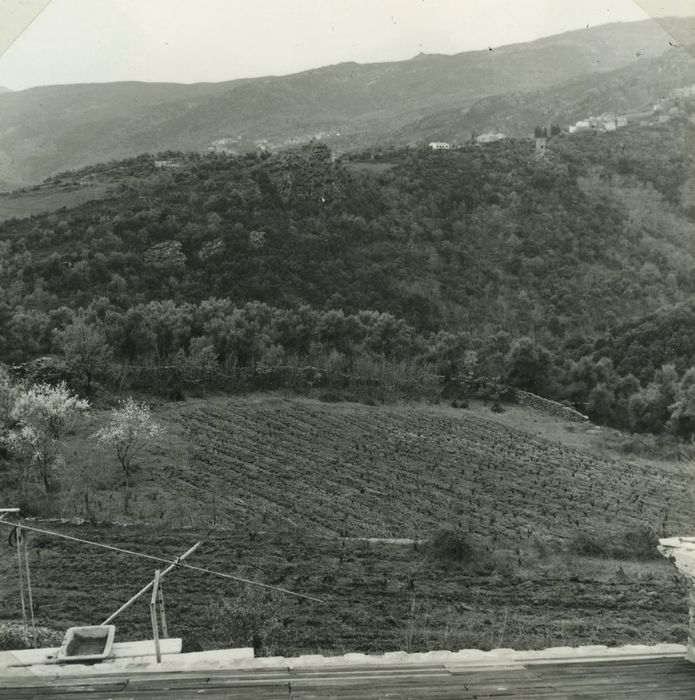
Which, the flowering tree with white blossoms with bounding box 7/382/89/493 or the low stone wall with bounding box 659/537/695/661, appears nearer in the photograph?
the low stone wall with bounding box 659/537/695/661

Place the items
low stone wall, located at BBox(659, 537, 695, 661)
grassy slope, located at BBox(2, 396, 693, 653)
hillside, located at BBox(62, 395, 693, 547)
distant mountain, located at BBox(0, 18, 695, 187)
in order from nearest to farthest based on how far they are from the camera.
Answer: low stone wall, located at BBox(659, 537, 695, 661), grassy slope, located at BBox(2, 396, 693, 653), hillside, located at BBox(62, 395, 693, 547), distant mountain, located at BBox(0, 18, 695, 187)

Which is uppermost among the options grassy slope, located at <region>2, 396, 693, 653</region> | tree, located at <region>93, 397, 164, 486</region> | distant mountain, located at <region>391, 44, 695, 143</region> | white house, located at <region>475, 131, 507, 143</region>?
distant mountain, located at <region>391, 44, 695, 143</region>

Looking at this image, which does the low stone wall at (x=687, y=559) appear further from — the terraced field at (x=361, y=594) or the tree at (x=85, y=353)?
the tree at (x=85, y=353)

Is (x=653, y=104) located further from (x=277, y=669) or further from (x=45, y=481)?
(x=277, y=669)

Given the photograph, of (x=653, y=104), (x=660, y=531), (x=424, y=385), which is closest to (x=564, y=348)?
(x=424, y=385)

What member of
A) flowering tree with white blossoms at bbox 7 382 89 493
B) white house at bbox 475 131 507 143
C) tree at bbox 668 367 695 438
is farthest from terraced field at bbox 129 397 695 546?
white house at bbox 475 131 507 143

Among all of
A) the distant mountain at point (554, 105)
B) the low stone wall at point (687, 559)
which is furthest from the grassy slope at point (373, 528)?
the distant mountain at point (554, 105)

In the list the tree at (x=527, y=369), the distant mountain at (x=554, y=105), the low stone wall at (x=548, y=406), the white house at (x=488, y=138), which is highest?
the distant mountain at (x=554, y=105)

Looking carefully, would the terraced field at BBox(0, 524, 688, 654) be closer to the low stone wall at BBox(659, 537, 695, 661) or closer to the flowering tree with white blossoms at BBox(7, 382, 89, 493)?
the low stone wall at BBox(659, 537, 695, 661)
